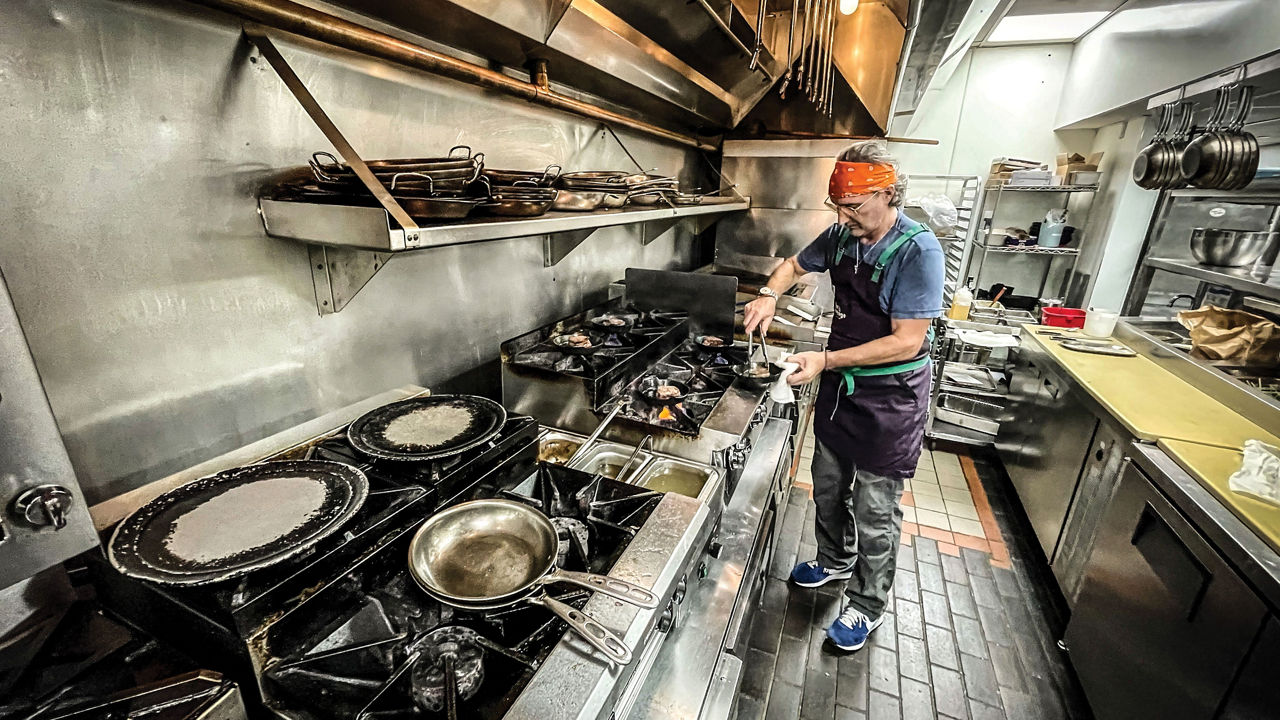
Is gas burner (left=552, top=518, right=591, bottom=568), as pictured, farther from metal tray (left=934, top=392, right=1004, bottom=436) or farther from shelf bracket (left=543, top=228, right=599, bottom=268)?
metal tray (left=934, top=392, right=1004, bottom=436)

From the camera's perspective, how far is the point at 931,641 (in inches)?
97.7

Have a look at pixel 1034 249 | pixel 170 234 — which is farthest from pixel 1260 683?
pixel 1034 249

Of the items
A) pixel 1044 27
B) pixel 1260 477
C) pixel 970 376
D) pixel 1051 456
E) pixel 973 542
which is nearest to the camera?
pixel 1260 477

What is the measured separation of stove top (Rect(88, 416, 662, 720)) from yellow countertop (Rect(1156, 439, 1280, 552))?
197cm

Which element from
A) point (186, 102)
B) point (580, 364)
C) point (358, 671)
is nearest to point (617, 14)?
point (580, 364)

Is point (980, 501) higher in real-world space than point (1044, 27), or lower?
lower

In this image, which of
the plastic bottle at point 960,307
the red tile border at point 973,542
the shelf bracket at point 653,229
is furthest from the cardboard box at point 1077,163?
the shelf bracket at point 653,229

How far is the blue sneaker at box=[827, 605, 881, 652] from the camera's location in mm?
2398

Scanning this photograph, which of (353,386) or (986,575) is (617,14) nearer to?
(353,386)

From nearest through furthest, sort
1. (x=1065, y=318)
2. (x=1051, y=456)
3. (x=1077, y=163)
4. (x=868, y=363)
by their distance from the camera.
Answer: (x=868, y=363), (x=1051, y=456), (x=1065, y=318), (x=1077, y=163)

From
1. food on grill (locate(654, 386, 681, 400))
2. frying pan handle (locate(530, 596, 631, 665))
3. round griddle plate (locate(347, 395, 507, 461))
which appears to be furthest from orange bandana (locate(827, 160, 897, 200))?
frying pan handle (locate(530, 596, 631, 665))

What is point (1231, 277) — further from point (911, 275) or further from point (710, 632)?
point (710, 632)

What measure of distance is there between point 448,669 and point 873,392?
182 cm

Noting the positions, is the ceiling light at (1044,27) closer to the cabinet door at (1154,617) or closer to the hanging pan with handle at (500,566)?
the cabinet door at (1154,617)
